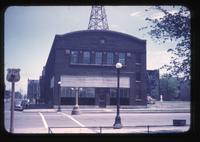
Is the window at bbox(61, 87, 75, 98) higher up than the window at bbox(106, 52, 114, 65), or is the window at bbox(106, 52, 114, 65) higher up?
the window at bbox(106, 52, 114, 65)

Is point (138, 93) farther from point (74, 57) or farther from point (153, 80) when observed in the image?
point (153, 80)

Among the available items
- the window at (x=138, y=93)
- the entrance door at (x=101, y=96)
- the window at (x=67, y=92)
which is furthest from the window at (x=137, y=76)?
the window at (x=67, y=92)

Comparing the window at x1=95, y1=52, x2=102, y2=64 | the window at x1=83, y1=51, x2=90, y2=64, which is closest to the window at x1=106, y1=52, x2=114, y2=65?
the window at x1=95, y1=52, x2=102, y2=64

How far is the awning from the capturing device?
34.2 metres

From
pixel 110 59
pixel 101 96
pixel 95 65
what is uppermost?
pixel 110 59

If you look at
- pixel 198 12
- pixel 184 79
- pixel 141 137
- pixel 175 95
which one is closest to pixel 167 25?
pixel 184 79

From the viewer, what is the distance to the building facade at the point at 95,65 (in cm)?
3391

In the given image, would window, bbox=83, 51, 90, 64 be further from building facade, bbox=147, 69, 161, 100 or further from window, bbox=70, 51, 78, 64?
building facade, bbox=147, 69, 161, 100

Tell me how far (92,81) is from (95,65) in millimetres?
1762

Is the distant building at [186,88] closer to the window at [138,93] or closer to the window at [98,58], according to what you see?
the window at [138,93]

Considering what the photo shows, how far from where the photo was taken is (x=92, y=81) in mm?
34719

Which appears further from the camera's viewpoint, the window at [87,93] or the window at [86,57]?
the window at [86,57]

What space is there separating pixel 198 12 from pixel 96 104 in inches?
1203

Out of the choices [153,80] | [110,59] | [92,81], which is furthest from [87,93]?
[153,80]
